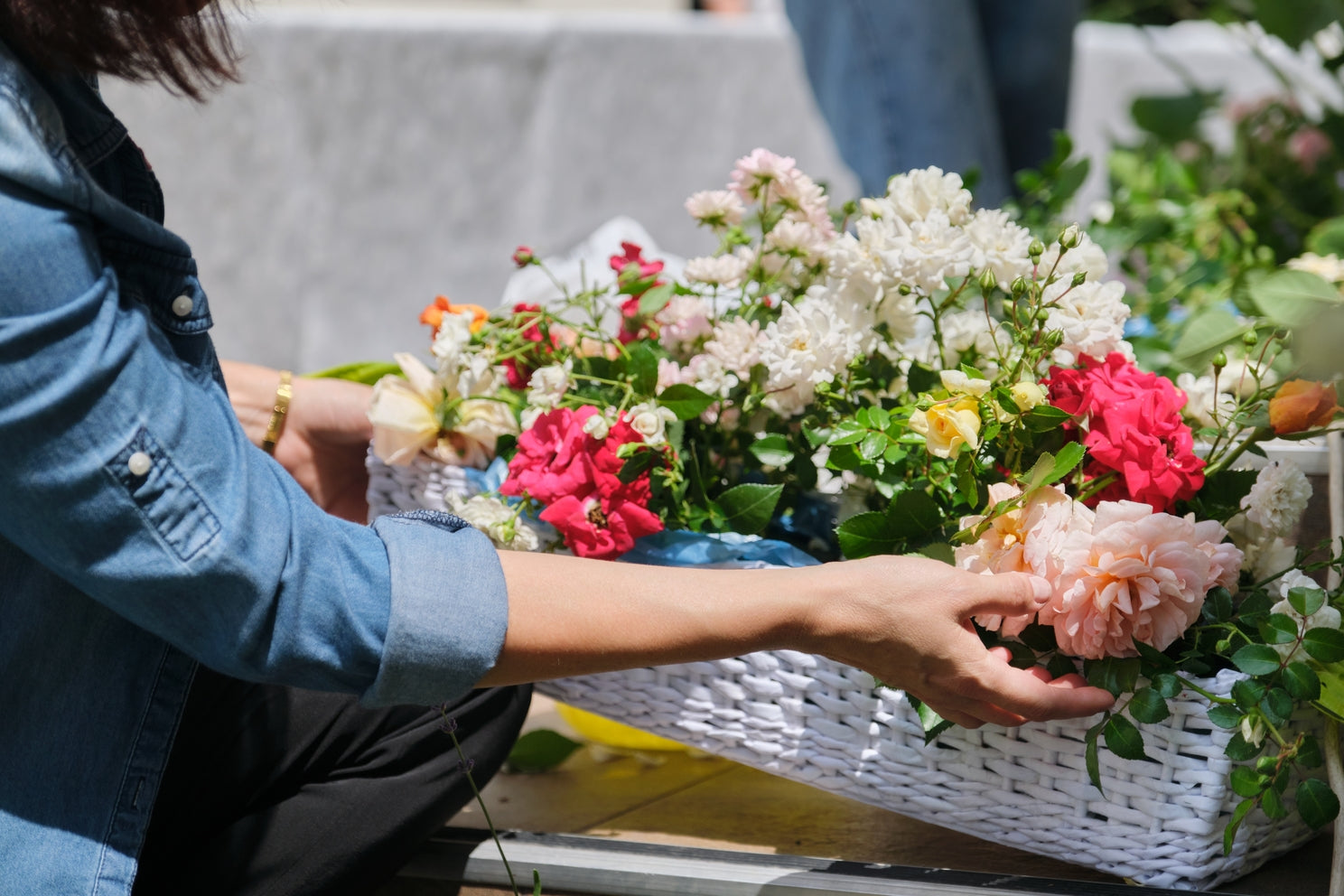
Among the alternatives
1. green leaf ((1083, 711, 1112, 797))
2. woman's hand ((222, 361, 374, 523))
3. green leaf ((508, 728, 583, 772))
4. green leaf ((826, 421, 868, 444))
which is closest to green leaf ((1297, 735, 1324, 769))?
green leaf ((1083, 711, 1112, 797))

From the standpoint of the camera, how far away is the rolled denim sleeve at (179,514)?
556 millimetres

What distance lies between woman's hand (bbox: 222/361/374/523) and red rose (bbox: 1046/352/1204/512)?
606mm

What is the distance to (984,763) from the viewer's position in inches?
31.5

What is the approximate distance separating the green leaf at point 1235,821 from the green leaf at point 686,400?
1.42ft

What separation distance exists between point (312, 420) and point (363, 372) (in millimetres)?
67

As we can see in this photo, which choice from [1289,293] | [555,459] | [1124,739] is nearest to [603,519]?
[555,459]

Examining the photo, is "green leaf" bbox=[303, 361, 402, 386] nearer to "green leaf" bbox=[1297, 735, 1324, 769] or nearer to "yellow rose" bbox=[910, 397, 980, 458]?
"yellow rose" bbox=[910, 397, 980, 458]

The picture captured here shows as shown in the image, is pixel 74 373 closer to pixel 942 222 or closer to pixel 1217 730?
pixel 942 222

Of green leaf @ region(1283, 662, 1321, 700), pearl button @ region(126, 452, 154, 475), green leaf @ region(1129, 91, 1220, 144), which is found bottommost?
green leaf @ region(1129, 91, 1220, 144)

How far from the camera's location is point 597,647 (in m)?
0.68

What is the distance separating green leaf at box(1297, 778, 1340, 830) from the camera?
701mm

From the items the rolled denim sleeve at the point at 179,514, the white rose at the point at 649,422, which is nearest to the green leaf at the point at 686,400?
the white rose at the point at 649,422

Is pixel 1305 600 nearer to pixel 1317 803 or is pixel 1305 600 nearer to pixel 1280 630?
pixel 1280 630

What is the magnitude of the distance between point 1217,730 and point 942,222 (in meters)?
0.36
